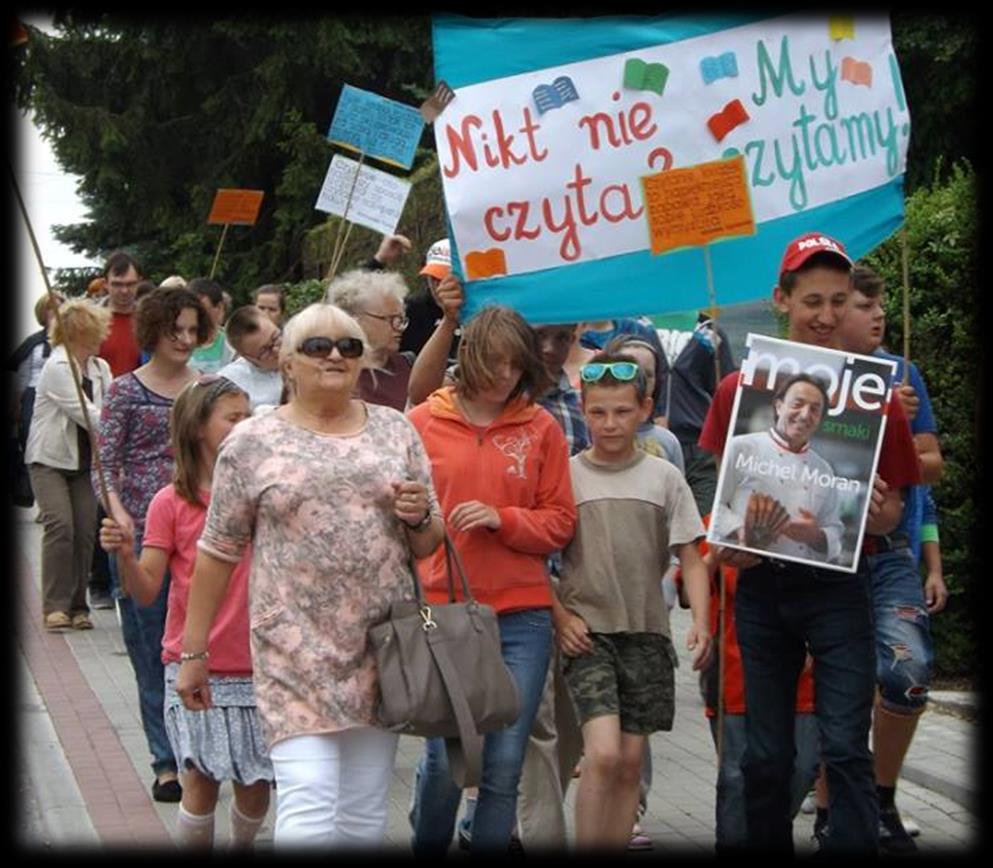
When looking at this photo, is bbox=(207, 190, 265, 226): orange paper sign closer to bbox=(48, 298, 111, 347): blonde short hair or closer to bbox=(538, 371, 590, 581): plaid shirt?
bbox=(48, 298, 111, 347): blonde short hair

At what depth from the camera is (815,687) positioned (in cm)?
578

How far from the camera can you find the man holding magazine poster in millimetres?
5664

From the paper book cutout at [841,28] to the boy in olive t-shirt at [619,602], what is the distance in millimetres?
1662

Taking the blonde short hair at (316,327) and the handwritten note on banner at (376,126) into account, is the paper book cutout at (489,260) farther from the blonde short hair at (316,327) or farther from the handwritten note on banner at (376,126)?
the handwritten note on banner at (376,126)

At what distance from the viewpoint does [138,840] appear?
6.98m

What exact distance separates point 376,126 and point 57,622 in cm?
392

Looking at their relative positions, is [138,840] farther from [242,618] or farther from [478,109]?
[478,109]

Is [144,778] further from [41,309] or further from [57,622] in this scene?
[41,309]

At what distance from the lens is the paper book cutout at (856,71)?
23.0 ft

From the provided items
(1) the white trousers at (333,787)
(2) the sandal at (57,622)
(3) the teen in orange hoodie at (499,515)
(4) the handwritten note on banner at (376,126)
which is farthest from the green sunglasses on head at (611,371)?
(2) the sandal at (57,622)

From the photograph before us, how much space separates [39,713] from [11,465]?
17.5ft

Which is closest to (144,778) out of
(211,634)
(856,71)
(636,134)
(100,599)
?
(211,634)

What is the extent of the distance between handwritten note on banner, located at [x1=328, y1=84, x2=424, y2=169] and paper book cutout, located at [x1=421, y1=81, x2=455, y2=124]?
2751 mm

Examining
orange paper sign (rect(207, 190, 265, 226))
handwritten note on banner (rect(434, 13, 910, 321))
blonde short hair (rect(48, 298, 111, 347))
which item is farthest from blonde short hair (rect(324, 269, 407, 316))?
orange paper sign (rect(207, 190, 265, 226))
